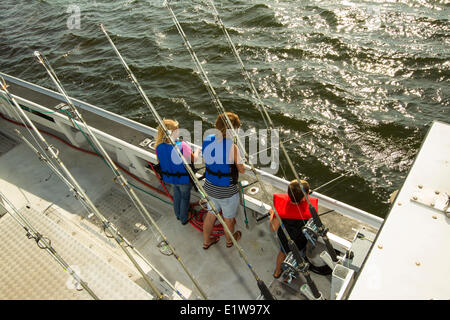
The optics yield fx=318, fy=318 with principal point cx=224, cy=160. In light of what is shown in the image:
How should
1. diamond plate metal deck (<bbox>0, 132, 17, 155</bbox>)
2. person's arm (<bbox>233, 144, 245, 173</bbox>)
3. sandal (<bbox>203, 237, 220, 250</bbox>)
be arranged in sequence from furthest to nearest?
diamond plate metal deck (<bbox>0, 132, 17, 155</bbox>)
sandal (<bbox>203, 237, 220, 250</bbox>)
person's arm (<bbox>233, 144, 245, 173</bbox>)

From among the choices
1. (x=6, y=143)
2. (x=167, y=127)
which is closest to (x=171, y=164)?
(x=167, y=127)

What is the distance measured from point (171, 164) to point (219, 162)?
75cm

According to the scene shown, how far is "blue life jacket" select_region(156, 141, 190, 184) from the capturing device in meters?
4.05

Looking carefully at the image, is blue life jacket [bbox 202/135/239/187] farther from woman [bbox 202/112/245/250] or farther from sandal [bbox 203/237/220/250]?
sandal [bbox 203/237/220/250]

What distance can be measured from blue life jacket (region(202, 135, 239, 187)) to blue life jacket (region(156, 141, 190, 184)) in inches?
16.0

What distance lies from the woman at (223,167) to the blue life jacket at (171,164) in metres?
0.37

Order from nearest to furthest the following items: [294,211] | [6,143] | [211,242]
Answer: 1. [294,211]
2. [211,242]
3. [6,143]

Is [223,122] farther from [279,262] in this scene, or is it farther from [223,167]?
[279,262]

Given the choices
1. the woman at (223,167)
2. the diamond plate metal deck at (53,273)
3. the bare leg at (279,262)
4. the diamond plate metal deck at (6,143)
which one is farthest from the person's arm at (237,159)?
the diamond plate metal deck at (6,143)

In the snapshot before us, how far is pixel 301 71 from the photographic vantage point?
31.4ft

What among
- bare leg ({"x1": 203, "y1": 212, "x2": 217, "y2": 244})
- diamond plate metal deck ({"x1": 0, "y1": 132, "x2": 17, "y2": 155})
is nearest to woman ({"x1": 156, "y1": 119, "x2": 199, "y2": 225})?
bare leg ({"x1": 203, "y1": 212, "x2": 217, "y2": 244})

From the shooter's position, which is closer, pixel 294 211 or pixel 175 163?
pixel 294 211

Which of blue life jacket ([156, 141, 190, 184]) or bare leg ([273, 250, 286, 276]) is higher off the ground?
blue life jacket ([156, 141, 190, 184])

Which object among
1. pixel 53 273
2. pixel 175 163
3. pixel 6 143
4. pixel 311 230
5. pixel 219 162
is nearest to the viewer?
pixel 311 230
